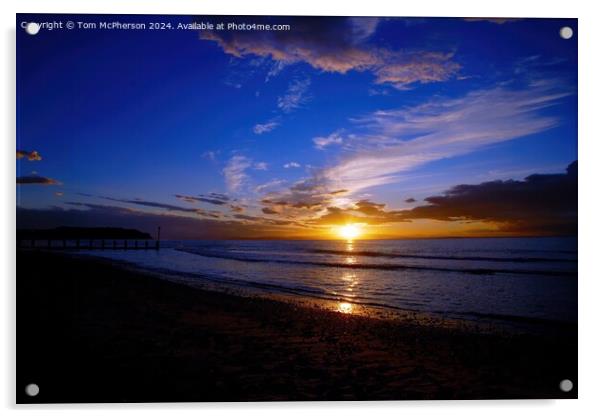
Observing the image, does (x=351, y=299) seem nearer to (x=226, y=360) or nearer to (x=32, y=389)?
(x=226, y=360)

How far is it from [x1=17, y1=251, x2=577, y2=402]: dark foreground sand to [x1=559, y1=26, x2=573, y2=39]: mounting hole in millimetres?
2608

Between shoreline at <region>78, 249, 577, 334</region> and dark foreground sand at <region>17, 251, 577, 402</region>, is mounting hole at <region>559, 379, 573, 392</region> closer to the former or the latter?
dark foreground sand at <region>17, 251, 577, 402</region>

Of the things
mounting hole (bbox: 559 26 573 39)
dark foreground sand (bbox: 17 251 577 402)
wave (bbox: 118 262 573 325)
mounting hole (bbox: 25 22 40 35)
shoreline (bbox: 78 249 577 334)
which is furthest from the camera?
wave (bbox: 118 262 573 325)

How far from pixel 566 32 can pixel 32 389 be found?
18.2 feet

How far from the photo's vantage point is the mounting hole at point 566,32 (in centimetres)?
370

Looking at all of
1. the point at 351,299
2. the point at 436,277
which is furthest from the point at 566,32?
the point at 436,277

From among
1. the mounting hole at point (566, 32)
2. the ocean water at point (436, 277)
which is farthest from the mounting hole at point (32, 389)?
the mounting hole at point (566, 32)

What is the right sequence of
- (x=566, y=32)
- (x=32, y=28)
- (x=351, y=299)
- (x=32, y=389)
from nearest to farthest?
(x=32, y=389)
(x=32, y=28)
(x=566, y=32)
(x=351, y=299)

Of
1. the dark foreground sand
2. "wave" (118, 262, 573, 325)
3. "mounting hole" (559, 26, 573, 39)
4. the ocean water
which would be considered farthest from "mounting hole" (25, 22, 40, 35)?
"mounting hole" (559, 26, 573, 39)

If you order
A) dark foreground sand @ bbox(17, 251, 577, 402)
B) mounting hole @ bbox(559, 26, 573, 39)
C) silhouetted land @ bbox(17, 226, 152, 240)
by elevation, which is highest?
mounting hole @ bbox(559, 26, 573, 39)

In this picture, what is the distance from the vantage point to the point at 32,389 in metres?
3.45

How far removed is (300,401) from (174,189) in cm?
227

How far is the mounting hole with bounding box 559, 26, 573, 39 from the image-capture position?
3.70m

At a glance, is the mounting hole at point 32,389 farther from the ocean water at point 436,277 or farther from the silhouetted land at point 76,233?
the ocean water at point 436,277
